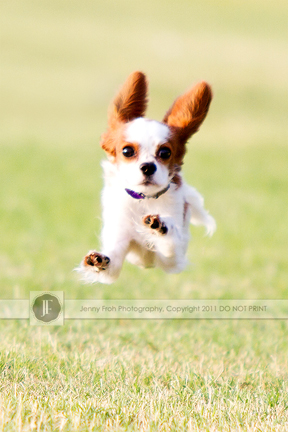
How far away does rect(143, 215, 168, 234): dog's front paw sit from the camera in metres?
3.34

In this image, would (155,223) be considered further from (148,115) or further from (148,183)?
(148,115)

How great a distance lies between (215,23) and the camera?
160ft

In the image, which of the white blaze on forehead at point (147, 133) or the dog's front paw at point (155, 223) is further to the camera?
the dog's front paw at point (155, 223)

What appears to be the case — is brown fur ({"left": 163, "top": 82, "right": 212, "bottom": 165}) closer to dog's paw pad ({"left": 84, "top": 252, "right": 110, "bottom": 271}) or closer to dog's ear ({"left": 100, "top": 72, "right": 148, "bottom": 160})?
dog's ear ({"left": 100, "top": 72, "right": 148, "bottom": 160})

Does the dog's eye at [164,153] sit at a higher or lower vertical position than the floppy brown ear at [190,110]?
lower

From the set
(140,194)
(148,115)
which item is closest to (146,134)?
(140,194)

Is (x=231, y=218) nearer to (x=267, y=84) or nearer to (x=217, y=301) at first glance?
(x=217, y=301)

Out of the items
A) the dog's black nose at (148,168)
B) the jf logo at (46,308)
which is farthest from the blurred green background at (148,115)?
the dog's black nose at (148,168)

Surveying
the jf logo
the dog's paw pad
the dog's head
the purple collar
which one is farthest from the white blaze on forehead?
the jf logo

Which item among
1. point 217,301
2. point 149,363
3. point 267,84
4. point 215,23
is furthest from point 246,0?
point 149,363

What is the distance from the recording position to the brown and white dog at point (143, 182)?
322 centimetres

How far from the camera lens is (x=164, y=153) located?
3.23 m

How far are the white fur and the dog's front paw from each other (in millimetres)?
55

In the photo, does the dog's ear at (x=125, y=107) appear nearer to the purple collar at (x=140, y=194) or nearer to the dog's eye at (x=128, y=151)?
the dog's eye at (x=128, y=151)
